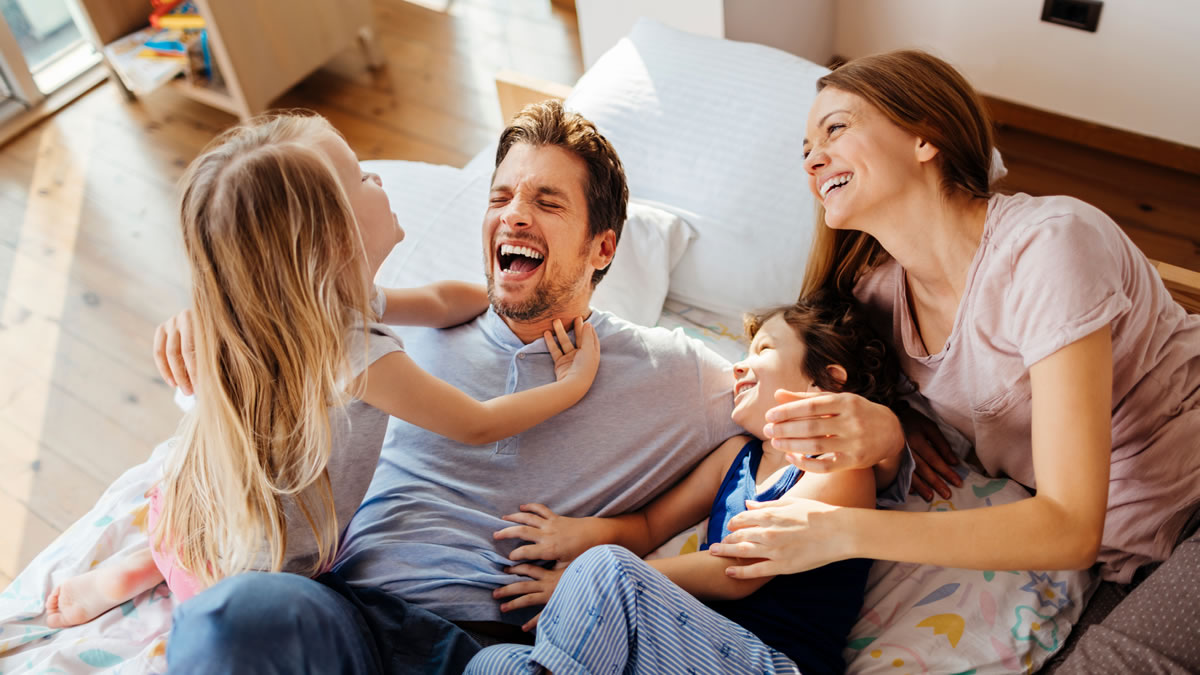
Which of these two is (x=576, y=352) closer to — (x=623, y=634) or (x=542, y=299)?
(x=542, y=299)

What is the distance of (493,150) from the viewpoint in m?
2.12

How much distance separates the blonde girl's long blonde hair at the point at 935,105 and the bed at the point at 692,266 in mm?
427

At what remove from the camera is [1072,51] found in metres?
2.34

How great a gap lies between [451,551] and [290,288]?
471 millimetres

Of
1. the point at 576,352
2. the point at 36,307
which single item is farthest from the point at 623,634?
the point at 36,307

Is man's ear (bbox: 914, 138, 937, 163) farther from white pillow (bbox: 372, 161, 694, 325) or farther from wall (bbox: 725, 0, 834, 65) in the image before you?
wall (bbox: 725, 0, 834, 65)

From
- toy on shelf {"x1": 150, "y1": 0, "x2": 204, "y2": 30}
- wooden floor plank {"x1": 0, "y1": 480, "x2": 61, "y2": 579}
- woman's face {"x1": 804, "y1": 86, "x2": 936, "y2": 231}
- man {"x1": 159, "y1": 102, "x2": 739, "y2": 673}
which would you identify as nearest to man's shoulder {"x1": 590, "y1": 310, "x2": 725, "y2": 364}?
man {"x1": 159, "y1": 102, "x2": 739, "y2": 673}

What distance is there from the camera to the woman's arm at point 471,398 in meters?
1.31

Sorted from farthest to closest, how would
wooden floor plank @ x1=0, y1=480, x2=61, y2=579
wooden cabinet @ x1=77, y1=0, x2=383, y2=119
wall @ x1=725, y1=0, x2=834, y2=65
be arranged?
wooden cabinet @ x1=77, y1=0, x2=383, y2=119
wall @ x1=725, y1=0, x2=834, y2=65
wooden floor plank @ x1=0, y1=480, x2=61, y2=579

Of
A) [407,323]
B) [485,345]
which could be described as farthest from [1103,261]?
[407,323]

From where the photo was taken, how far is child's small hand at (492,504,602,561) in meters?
1.39

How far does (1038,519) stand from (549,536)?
2.21ft

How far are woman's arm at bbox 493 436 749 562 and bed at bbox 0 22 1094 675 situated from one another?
0.04m

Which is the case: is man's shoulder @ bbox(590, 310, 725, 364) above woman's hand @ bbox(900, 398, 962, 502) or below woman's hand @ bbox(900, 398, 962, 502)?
above
